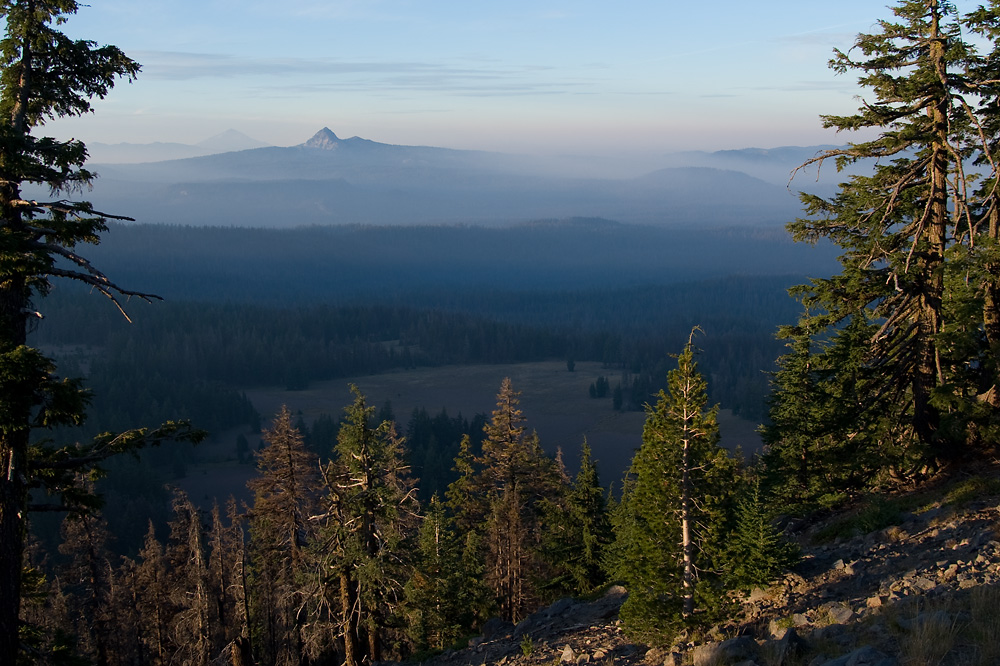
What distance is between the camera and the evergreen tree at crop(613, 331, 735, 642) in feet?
36.8

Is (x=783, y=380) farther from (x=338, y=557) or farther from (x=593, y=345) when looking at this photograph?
(x=593, y=345)

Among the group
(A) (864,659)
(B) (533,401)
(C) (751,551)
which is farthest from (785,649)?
(B) (533,401)

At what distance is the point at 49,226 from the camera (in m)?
9.41

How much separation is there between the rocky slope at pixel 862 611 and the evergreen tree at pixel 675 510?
0.65 metres

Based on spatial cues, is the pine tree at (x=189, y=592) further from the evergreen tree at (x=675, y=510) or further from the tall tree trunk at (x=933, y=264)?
the tall tree trunk at (x=933, y=264)

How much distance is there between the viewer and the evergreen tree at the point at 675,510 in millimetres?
11203

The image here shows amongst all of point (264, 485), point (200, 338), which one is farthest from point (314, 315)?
point (264, 485)

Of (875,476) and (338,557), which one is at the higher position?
(875,476)

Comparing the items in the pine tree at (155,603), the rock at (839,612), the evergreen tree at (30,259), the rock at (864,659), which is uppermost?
the evergreen tree at (30,259)

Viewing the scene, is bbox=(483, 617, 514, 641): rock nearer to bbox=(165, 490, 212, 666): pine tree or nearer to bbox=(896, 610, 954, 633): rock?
bbox=(165, 490, 212, 666): pine tree

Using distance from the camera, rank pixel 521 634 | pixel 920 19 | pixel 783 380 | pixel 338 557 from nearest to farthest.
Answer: pixel 920 19
pixel 521 634
pixel 338 557
pixel 783 380

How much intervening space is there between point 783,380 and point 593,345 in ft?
521

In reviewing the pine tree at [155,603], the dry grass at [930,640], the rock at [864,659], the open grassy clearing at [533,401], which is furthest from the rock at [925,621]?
the open grassy clearing at [533,401]

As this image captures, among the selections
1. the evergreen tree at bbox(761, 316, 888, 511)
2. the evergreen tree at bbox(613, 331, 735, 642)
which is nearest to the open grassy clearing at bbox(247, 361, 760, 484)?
the evergreen tree at bbox(761, 316, 888, 511)
